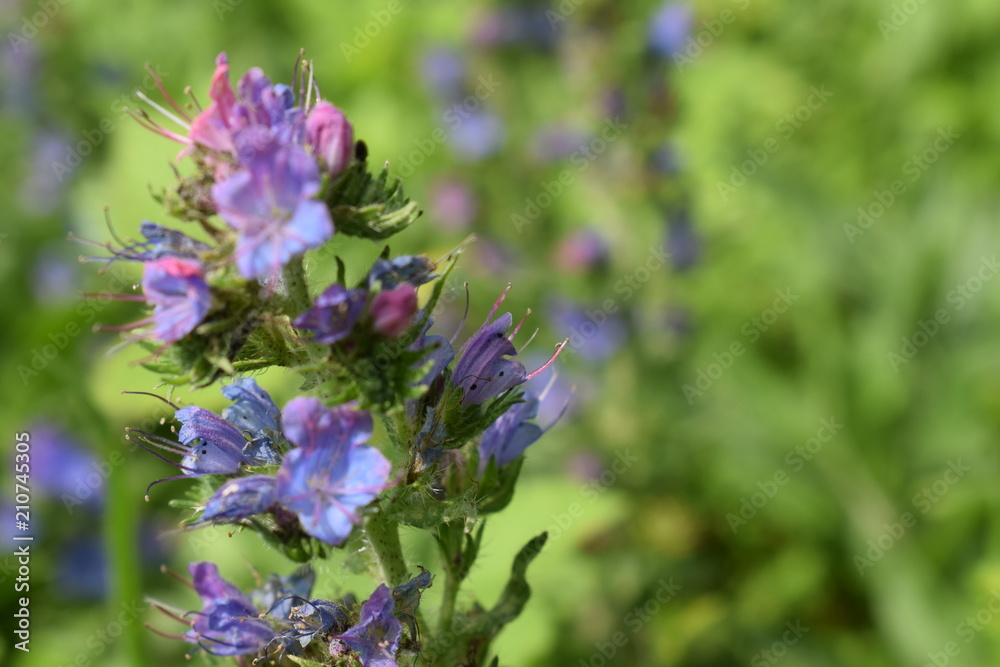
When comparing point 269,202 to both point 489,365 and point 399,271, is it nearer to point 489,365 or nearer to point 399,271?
point 399,271

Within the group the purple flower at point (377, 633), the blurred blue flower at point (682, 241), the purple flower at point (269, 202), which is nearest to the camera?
the purple flower at point (269, 202)

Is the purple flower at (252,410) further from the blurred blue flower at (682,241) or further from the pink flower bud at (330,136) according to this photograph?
the blurred blue flower at (682,241)

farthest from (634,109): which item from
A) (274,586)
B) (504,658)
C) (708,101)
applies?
(274,586)

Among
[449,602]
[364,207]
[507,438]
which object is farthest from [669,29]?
[449,602]

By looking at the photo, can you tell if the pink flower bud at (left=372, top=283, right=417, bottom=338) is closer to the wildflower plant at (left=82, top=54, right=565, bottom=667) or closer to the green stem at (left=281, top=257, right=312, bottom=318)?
the wildflower plant at (left=82, top=54, right=565, bottom=667)

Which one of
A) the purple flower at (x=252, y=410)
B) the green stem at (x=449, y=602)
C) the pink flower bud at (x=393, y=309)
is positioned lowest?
the green stem at (x=449, y=602)

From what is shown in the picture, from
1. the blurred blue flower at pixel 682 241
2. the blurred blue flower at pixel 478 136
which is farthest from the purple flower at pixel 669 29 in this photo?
the blurred blue flower at pixel 478 136

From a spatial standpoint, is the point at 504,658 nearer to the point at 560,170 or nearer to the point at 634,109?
the point at 634,109
